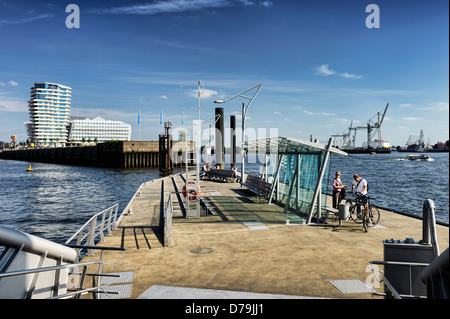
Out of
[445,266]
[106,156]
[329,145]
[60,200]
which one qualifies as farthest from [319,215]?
[106,156]

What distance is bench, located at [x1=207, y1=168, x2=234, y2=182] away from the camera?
89.1 feet

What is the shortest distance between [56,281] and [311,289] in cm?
443

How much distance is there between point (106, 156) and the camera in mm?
87062

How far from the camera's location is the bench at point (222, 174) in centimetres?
2716

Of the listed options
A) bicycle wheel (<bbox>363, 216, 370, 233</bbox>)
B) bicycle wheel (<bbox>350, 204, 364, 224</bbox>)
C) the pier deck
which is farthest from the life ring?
bicycle wheel (<bbox>363, 216, 370, 233</bbox>)

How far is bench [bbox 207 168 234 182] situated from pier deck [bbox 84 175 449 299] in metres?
13.6

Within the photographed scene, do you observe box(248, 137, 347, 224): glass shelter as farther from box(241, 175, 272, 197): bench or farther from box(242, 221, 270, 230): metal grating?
box(241, 175, 272, 197): bench

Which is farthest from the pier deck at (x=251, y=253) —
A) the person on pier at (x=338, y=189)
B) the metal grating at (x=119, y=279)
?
the person on pier at (x=338, y=189)

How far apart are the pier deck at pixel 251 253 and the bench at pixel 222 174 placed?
44.7 feet

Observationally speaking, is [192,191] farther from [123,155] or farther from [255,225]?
[123,155]
